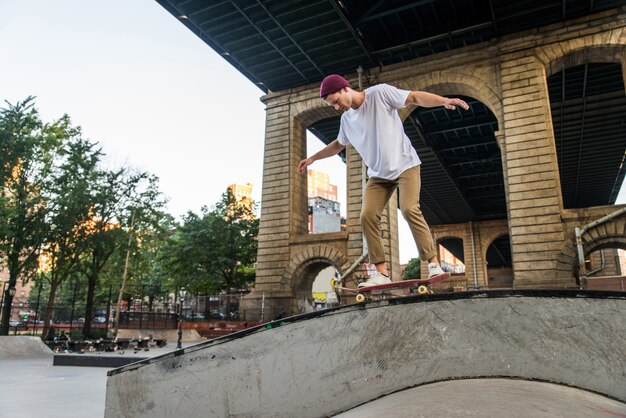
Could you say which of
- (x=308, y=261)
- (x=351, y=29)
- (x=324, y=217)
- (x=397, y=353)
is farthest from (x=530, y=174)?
(x=324, y=217)

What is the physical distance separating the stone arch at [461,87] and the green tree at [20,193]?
17.3 m

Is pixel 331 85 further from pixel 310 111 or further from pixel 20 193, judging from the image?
pixel 20 193

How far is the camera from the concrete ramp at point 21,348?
46.4ft

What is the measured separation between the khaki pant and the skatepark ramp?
1.17 m

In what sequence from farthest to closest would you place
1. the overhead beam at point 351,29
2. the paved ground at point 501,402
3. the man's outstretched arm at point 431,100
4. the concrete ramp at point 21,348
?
the overhead beam at point 351,29
the concrete ramp at point 21,348
the man's outstretched arm at point 431,100
the paved ground at point 501,402

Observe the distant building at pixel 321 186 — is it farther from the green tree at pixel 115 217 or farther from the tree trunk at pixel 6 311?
the tree trunk at pixel 6 311

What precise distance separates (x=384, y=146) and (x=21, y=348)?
51.5 feet

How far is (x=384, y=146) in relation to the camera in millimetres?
4352

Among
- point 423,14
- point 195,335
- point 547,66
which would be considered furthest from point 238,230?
point 547,66

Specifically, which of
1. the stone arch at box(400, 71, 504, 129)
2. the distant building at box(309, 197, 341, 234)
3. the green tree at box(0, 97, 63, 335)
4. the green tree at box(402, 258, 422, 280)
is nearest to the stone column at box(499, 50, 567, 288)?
the stone arch at box(400, 71, 504, 129)

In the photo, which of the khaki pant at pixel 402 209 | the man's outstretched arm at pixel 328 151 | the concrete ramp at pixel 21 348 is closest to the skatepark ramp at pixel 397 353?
the khaki pant at pixel 402 209

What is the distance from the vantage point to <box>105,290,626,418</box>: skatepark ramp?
3.03m

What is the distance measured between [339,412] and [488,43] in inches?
734

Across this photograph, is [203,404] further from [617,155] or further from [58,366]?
[617,155]
